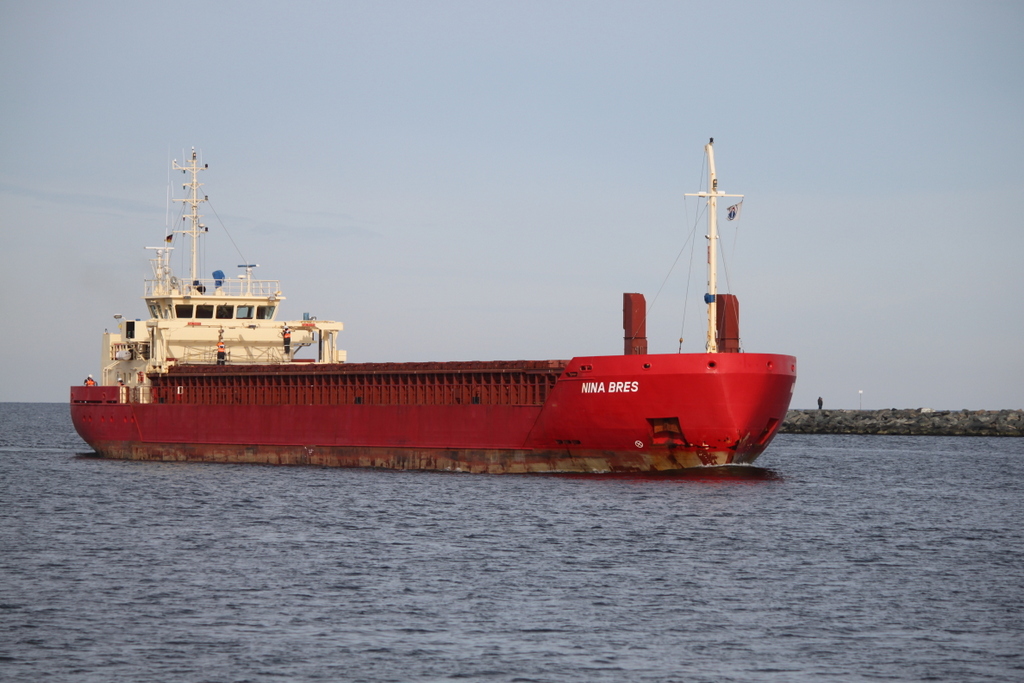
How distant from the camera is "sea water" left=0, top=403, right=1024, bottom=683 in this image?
14406 millimetres

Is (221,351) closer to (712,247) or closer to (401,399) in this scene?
(401,399)

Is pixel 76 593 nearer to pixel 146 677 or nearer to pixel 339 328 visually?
pixel 146 677

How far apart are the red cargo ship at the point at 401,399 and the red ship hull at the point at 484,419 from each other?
0.04m

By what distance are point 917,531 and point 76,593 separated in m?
16.6

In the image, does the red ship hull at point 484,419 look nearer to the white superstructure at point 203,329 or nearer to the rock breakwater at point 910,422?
the white superstructure at point 203,329

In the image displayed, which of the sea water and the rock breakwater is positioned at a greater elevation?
the rock breakwater

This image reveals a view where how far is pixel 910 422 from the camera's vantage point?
75.2 metres

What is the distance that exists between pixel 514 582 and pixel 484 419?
15910mm

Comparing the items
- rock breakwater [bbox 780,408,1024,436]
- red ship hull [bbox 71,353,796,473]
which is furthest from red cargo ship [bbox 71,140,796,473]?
rock breakwater [bbox 780,408,1024,436]

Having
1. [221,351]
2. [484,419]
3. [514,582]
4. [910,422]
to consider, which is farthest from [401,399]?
[910,422]

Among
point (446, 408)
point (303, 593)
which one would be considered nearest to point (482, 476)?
point (446, 408)

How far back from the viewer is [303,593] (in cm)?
1808

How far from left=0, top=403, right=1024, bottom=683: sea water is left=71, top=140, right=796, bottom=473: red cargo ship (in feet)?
4.64

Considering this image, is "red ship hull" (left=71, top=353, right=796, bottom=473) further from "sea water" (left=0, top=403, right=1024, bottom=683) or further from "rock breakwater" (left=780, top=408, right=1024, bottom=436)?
"rock breakwater" (left=780, top=408, right=1024, bottom=436)
